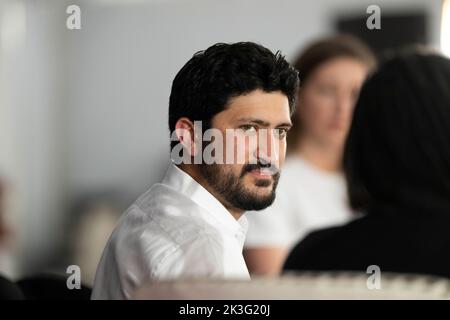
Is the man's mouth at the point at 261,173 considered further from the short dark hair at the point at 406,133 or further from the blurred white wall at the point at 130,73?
the short dark hair at the point at 406,133

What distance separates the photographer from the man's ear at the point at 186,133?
25 cm

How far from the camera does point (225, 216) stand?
0.26 metres

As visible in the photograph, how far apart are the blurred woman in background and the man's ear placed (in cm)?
24

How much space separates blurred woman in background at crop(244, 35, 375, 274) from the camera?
1.98 ft

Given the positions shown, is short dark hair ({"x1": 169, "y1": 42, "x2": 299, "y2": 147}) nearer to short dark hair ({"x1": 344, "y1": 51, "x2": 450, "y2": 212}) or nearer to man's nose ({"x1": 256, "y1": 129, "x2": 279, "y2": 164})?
man's nose ({"x1": 256, "y1": 129, "x2": 279, "y2": 164})

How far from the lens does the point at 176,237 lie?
256 mm

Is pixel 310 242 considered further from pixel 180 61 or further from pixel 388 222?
pixel 180 61

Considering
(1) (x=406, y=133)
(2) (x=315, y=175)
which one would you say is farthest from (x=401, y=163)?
(2) (x=315, y=175)

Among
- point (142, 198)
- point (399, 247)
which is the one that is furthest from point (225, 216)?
point (399, 247)

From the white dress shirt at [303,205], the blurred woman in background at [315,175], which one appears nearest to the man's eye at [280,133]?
the blurred woman in background at [315,175]

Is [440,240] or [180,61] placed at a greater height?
[180,61]

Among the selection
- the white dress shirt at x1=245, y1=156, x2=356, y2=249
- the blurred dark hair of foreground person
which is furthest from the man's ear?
the white dress shirt at x1=245, y1=156, x2=356, y2=249
